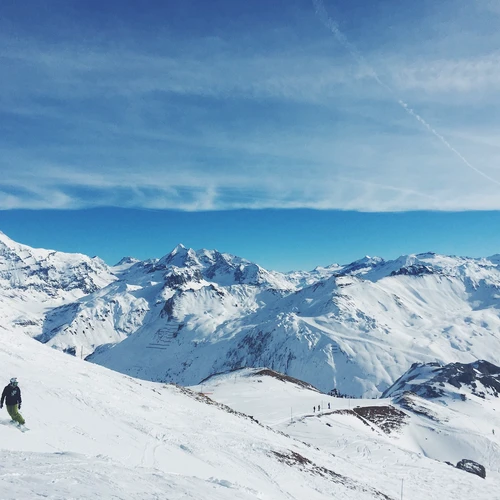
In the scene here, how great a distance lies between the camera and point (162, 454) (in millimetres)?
20750

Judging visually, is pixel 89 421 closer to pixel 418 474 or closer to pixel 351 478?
pixel 351 478

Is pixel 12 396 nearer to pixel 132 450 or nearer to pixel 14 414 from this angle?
pixel 14 414

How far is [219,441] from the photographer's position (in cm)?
2700

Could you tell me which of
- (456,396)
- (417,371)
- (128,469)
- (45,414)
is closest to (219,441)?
(45,414)

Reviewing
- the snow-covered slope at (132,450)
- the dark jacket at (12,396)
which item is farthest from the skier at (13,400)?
the snow-covered slope at (132,450)

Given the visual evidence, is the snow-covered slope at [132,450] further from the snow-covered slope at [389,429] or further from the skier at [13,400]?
the snow-covered slope at [389,429]

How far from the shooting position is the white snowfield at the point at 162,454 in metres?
13.4

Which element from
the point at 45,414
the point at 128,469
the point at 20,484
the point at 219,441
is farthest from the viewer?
the point at 219,441

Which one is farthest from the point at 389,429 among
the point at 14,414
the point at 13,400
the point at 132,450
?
the point at 13,400

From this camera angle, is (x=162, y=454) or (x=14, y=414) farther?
(x=162, y=454)

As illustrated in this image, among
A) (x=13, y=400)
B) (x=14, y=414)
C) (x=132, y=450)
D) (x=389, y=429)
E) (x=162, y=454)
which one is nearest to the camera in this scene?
(x=13, y=400)

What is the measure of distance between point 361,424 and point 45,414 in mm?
48722

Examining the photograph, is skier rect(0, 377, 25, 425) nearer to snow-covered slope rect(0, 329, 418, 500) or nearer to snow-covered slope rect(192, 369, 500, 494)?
snow-covered slope rect(0, 329, 418, 500)

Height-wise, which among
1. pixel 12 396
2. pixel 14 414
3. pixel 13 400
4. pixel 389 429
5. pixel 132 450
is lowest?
pixel 132 450
